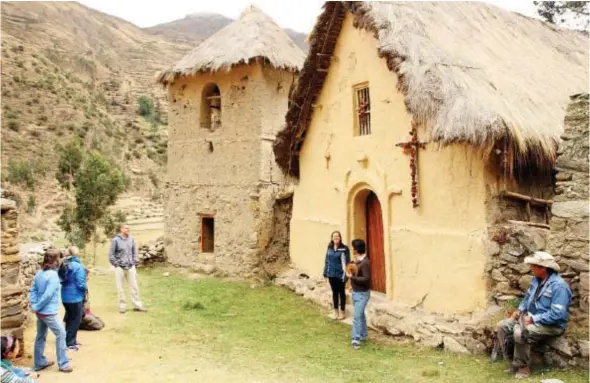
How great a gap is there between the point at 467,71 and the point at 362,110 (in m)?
2.52

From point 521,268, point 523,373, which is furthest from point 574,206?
point 523,373

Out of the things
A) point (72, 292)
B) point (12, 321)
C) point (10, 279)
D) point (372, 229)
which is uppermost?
point (372, 229)

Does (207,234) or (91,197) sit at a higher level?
(91,197)

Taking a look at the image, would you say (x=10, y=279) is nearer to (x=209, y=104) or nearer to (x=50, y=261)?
(x=50, y=261)

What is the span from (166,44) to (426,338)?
2554 inches

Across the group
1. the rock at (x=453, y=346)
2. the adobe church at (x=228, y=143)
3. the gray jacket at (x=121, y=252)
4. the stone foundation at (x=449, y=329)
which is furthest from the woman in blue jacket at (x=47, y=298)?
the adobe church at (x=228, y=143)

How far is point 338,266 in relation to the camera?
9.73 meters

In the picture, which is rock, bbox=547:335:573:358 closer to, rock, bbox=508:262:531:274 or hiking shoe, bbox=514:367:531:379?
hiking shoe, bbox=514:367:531:379

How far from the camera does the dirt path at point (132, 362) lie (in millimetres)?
6770

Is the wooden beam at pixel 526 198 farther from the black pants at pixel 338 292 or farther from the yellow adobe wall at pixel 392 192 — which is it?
the black pants at pixel 338 292

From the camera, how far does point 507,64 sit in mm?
9688

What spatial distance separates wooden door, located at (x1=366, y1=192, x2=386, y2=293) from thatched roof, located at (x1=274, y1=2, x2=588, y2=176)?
95.3 inches

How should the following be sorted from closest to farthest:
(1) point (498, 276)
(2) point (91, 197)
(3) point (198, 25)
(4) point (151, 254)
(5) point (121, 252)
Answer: (1) point (498, 276) < (5) point (121, 252) < (4) point (151, 254) < (2) point (91, 197) < (3) point (198, 25)

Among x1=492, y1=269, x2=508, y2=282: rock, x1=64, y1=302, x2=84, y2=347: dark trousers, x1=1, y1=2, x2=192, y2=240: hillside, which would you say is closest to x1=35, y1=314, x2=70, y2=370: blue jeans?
x1=64, y1=302, x2=84, y2=347: dark trousers
